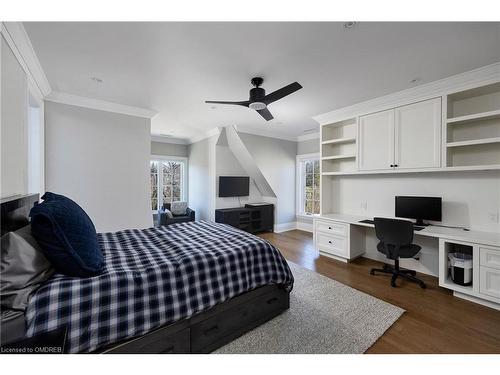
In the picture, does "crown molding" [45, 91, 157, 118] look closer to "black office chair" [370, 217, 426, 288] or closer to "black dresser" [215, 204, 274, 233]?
"black dresser" [215, 204, 274, 233]

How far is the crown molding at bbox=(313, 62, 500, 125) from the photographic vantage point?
2260 millimetres

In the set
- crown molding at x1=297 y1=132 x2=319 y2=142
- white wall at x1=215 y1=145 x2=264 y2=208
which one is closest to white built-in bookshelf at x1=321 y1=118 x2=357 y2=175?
crown molding at x1=297 y1=132 x2=319 y2=142

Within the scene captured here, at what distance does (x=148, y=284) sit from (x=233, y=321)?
2.51 ft

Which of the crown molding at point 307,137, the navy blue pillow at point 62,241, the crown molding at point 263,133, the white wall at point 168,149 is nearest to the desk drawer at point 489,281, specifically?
the navy blue pillow at point 62,241

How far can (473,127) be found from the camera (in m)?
2.59

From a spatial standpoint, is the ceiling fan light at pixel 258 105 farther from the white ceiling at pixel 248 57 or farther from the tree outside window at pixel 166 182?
the tree outside window at pixel 166 182

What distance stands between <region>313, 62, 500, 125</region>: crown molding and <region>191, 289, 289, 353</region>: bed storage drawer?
2885 mm

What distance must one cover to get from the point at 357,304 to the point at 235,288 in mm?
1403

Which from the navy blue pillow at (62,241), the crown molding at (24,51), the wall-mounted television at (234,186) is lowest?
the navy blue pillow at (62,241)

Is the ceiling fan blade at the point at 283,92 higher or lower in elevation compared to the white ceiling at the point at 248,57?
lower

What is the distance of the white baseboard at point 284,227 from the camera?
18.2 ft

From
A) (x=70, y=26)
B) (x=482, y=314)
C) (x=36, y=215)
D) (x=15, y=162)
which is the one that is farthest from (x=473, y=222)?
(x=15, y=162)

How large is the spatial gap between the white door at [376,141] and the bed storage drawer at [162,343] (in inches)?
125

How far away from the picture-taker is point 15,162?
1.81m
